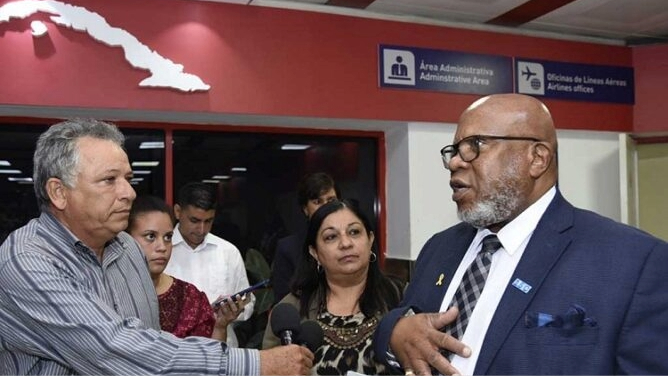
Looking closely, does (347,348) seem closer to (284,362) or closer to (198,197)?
(284,362)

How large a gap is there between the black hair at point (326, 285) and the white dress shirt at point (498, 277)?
0.82 metres

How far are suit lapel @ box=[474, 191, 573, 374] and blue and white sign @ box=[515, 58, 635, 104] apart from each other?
3.55 meters

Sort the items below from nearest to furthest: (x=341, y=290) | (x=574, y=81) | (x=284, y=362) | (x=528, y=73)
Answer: (x=284, y=362)
(x=341, y=290)
(x=528, y=73)
(x=574, y=81)

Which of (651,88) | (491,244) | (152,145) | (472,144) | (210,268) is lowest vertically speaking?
(210,268)

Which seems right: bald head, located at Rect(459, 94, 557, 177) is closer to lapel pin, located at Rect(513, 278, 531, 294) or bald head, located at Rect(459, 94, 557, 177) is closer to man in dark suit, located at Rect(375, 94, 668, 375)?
man in dark suit, located at Rect(375, 94, 668, 375)

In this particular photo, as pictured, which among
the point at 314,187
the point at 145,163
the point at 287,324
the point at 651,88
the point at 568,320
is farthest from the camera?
the point at 651,88

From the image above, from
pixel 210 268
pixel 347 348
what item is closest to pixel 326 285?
pixel 347 348

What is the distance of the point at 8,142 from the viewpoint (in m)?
3.88

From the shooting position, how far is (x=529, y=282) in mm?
1324

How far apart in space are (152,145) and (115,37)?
0.77m

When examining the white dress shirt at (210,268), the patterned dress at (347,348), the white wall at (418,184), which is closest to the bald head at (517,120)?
the patterned dress at (347,348)

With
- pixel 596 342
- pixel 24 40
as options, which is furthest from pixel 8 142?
pixel 596 342

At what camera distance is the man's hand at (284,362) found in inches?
58.0

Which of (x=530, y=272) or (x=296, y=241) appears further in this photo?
(x=296, y=241)
